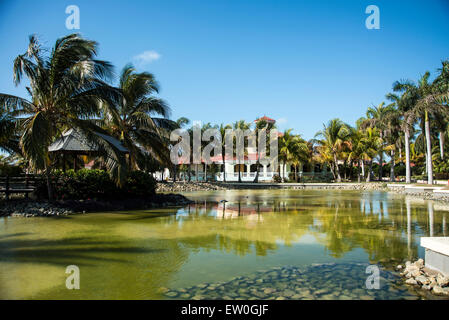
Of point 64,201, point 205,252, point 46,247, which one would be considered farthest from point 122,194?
point 205,252

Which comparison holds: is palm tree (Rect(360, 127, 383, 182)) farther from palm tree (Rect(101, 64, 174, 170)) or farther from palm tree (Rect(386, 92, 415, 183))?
palm tree (Rect(101, 64, 174, 170))

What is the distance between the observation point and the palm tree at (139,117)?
1678 centimetres

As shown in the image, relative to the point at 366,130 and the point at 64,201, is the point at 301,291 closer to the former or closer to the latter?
the point at 64,201

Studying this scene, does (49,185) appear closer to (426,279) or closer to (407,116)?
(426,279)

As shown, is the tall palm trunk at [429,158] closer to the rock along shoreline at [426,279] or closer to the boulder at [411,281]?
the rock along shoreline at [426,279]

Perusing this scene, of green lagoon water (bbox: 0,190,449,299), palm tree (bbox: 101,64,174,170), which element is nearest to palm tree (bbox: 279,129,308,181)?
palm tree (bbox: 101,64,174,170)

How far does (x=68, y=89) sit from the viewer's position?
12750 millimetres

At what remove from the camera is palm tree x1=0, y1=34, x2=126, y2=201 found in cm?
1221

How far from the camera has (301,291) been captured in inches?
173

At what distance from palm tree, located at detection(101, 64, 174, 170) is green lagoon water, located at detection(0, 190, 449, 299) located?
6.39 m

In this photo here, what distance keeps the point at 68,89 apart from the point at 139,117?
4379 mm

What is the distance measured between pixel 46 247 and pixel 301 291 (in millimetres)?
5653

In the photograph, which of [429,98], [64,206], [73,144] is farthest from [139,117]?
[429,98]

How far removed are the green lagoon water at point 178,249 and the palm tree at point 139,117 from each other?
21.0ft
